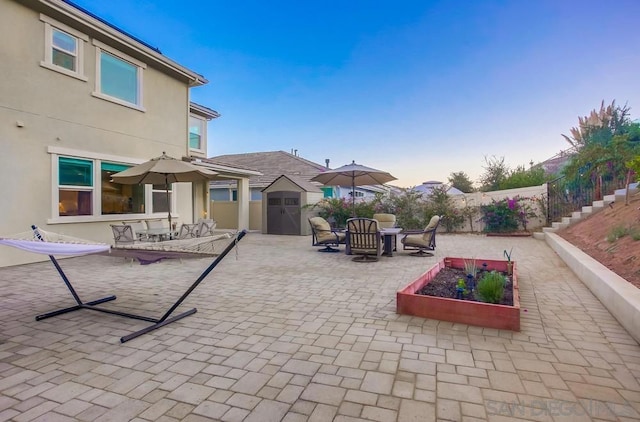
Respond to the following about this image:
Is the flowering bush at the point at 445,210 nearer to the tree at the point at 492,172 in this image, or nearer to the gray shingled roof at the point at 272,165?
the tree at the point at 492,172

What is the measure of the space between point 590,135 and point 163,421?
73.0ft

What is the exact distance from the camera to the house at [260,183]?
14.6m

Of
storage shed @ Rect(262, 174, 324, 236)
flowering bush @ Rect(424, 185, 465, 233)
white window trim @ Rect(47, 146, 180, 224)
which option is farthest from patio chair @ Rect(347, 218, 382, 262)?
flowering bush @ Rect(424, 185, 465, 233)

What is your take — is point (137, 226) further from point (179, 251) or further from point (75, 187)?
point (179, 251)

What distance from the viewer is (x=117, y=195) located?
9375 millimetres

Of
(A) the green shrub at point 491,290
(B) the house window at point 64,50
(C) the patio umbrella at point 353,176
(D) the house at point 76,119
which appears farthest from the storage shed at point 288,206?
(A) the green shrub at point 491,290

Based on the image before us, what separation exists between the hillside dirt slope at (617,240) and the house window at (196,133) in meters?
13.0

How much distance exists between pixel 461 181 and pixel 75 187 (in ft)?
92.6

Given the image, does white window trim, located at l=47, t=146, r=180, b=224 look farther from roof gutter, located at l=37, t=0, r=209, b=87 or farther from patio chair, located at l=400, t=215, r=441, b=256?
patio chair, located at l=400, t=215, r=441, b=256

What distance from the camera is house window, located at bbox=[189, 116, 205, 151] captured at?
13.2 meters

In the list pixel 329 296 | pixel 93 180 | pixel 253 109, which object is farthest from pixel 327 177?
pixel 253 109

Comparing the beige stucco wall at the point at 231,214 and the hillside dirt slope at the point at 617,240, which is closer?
the hillside dirt slope at the point at 617,240

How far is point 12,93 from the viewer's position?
22.5ft

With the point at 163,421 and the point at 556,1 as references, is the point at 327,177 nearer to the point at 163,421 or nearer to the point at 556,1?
the point at 556,1
